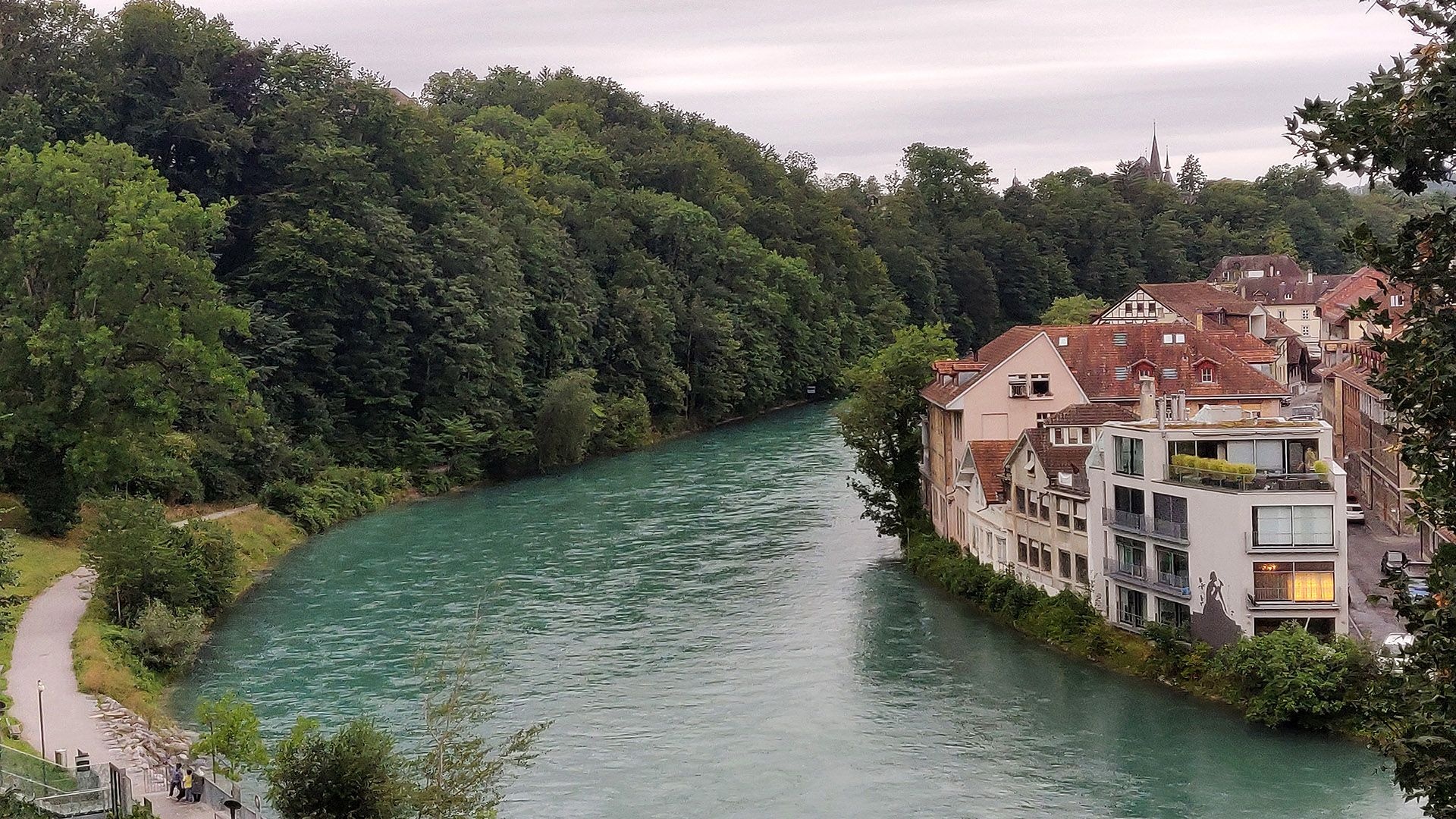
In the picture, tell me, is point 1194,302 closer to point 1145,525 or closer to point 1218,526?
point 1145,525

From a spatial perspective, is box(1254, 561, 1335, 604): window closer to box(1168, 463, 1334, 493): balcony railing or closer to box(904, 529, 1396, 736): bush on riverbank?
box(904, 529, 1396, 736): bush on riverbank

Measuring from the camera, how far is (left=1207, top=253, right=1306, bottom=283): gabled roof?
406 feet

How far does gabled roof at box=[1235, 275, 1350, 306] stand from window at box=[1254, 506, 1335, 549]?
87.3 meters

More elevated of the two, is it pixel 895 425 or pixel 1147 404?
pixel 1147 404

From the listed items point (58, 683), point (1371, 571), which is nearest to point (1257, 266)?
point (1371, 571)

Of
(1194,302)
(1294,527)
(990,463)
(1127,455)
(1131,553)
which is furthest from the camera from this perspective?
(1194,302)

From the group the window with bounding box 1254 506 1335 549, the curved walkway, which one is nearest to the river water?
the curved walkway

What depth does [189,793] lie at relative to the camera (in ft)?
90.5

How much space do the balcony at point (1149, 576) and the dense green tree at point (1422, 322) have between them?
77.8ft

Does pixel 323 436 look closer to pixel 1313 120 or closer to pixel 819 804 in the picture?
pixel 819 804

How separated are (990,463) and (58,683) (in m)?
26.3

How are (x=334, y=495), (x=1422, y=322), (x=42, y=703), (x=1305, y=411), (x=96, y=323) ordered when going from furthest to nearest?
1. (x=334, y=495)
2. (x=1305, y=411)
3. (x=96, y=323)
4. (x=42, y=703)
5. (x=1422, y=322)

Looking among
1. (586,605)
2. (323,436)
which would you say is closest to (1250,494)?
(586,605)

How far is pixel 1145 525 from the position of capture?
3816cm
